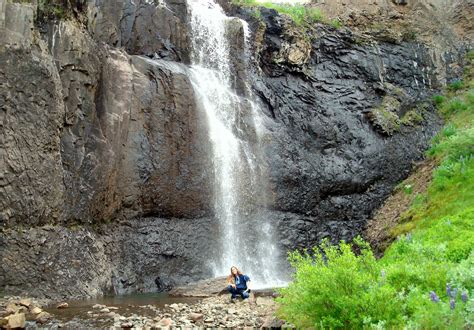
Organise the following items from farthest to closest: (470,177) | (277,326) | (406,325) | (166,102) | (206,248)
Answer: (166,102), (206,248), (470,177), (277,326), (406,325)

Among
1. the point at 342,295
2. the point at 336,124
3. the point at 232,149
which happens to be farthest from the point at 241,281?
the point at 336,124

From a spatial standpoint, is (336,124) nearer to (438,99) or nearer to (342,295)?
(438,99)

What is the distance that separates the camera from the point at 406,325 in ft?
16.1

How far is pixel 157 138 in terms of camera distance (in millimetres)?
19156

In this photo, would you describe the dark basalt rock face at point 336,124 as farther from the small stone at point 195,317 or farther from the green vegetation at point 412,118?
the small stone at point 195,317

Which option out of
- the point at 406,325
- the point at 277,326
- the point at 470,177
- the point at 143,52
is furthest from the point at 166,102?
the point at 406,325

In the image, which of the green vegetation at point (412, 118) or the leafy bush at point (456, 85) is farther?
the leafy bush at point (456, 85)

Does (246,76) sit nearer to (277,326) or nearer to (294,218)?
(294,218)

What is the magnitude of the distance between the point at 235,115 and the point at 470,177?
10958mm

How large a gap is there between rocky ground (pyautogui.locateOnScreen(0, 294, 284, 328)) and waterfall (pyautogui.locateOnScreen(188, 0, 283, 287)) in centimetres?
658

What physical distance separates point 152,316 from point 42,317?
7.41 feet

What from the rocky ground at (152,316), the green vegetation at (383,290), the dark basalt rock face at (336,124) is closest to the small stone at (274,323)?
the rocky ground at (152,316)

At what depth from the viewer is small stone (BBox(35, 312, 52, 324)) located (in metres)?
9.45

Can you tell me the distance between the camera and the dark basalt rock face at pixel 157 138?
14.1m
